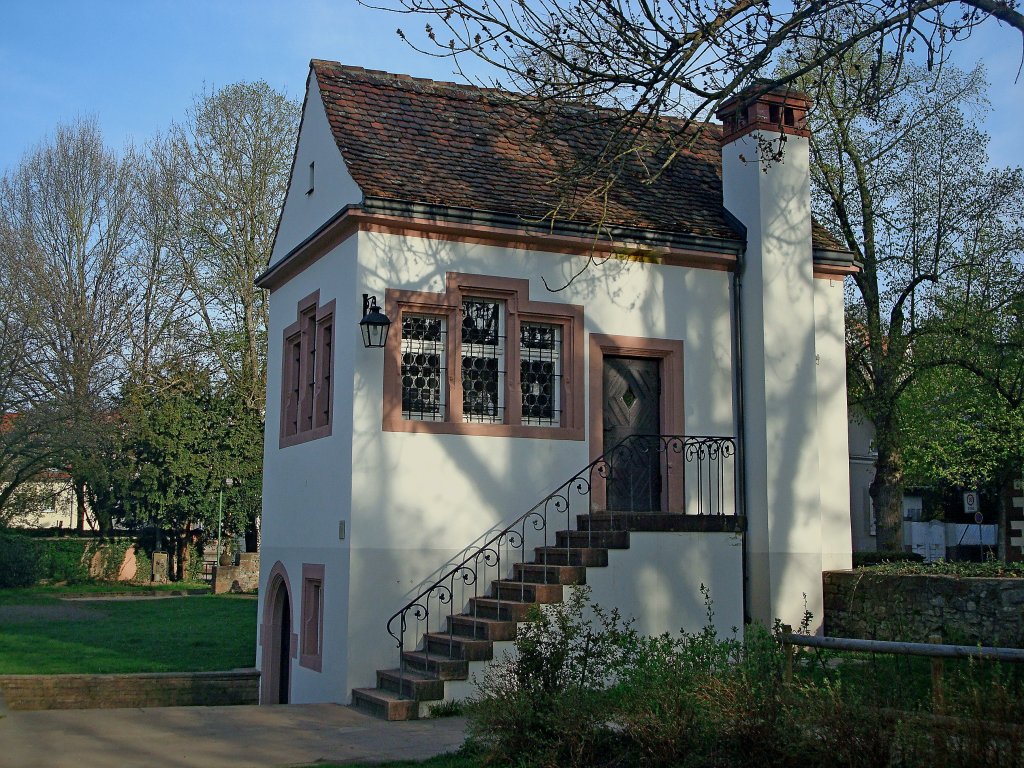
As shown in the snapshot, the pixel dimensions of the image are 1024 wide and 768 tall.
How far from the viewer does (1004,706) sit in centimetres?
626

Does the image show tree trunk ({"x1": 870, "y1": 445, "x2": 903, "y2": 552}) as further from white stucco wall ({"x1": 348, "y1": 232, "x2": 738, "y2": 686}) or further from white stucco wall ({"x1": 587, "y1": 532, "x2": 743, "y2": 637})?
white stucco wall ({"x1": 587, "y1": 532, "x2": 743, "y2": 637})

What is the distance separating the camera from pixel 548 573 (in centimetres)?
1295

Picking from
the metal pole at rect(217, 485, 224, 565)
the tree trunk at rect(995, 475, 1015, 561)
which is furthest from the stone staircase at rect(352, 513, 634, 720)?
the metal pole at rect(217, 485, 224, 565)

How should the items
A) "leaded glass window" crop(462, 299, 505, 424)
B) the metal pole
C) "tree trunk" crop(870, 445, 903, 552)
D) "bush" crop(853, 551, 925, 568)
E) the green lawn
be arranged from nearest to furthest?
the green lawn
"leaded glass window" crop(462, 299, 505, 424)
"bush" crop(853, 551, 925, 568)
"tree trunk" crop(870, 445, 903, 552)
the metal pole

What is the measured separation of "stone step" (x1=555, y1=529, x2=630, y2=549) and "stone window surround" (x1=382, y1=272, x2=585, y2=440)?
1.27 m

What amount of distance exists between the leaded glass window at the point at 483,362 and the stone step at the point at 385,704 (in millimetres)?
3575

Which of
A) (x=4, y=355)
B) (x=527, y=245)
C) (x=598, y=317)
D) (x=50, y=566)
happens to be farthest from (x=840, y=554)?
(x=50, y=566)

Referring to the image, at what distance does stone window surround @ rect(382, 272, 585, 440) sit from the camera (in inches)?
528

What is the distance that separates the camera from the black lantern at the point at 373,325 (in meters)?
Answer: 13.0

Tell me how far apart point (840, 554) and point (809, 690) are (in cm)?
857

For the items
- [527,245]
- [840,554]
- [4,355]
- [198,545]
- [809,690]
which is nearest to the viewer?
[809,690]

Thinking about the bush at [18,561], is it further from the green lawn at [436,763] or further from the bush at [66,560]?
the green lawn at [436,763]

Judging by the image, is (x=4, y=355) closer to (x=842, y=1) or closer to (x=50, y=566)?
(x=50, y=566)

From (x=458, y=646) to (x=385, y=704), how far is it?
1152 mm
